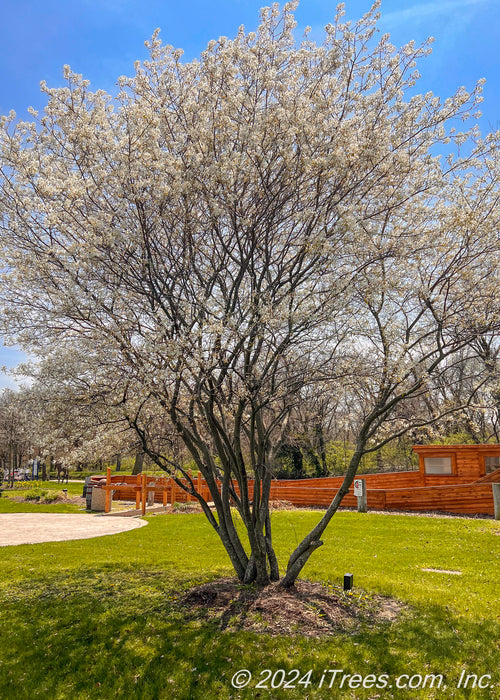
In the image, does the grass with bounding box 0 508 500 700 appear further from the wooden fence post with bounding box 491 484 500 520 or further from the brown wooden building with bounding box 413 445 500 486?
the brown wooden building with bounding box 413 445 500 486

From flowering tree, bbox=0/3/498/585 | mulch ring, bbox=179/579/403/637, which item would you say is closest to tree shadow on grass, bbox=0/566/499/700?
mulch ring, bbox=179/579/403/637

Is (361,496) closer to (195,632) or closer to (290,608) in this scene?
(290,608)

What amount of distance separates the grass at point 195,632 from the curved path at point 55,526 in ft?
9.33

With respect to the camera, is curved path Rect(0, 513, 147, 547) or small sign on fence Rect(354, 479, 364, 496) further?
small sign on fence Rect(354, 479, 364, 496)

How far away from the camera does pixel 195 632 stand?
4867 millimetres

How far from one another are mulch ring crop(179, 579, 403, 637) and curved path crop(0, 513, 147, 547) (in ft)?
22.6

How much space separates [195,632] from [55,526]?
34.4 feet

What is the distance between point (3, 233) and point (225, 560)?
20.9ft

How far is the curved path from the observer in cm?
1159

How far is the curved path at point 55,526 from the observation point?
38.0 feet

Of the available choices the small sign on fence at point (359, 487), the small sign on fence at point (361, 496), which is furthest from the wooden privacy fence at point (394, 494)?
the small sign on fence at point (359, 487)

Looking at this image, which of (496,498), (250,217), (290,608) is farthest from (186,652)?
(496,498)

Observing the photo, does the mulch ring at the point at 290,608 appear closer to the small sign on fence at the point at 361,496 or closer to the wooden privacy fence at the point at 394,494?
the wooden privacy fence at the point at 394,494

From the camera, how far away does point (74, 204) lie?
216 inches
